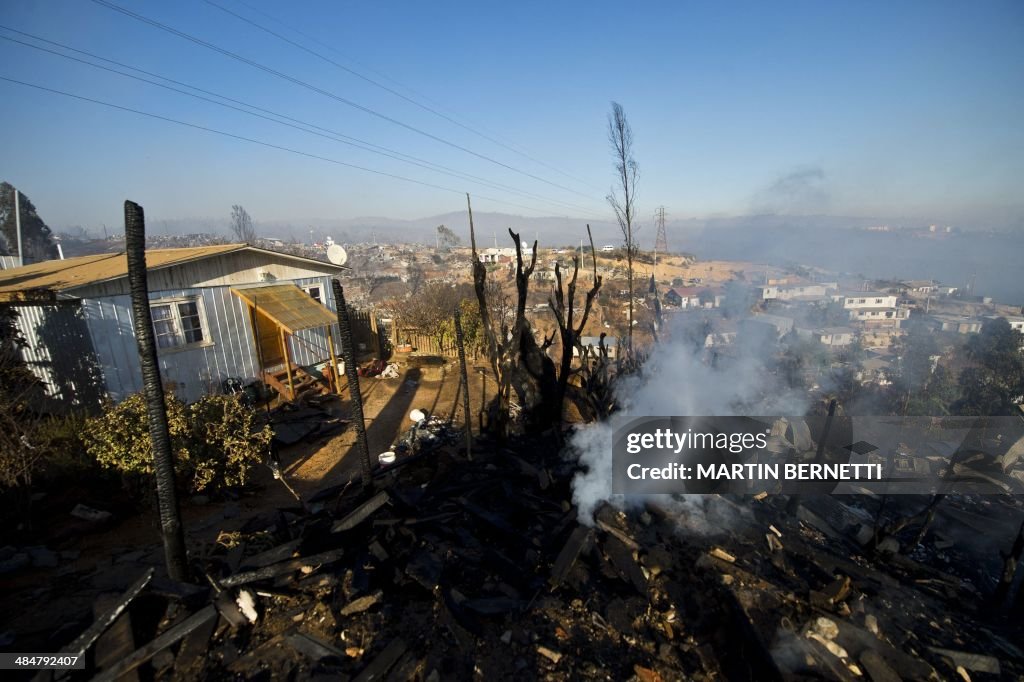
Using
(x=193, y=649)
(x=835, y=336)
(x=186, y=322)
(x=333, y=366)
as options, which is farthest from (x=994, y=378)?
(x=186, y=322)

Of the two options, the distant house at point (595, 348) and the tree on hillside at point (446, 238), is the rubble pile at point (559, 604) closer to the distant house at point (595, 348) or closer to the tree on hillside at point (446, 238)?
the distant house at point (595, 348)

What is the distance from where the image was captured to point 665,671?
3.62 metres

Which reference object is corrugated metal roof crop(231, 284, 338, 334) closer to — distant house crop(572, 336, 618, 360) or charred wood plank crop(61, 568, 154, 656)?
distant house crop(572, 336, 618, 360)

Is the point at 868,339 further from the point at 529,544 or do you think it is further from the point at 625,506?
the point at 529,544

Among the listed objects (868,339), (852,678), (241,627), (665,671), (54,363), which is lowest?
(868,339)

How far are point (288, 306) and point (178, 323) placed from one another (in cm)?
295

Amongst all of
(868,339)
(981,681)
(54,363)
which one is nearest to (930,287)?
(868,339)

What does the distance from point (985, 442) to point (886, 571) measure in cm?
746

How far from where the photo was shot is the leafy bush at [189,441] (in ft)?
22.8

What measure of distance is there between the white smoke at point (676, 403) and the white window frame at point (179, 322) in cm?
1150

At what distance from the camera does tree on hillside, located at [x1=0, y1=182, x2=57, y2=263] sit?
34.9m

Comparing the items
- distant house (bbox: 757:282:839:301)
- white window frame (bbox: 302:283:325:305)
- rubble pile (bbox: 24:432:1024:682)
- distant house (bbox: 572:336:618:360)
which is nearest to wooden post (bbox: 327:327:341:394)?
white window frame (bbox: 302:283:325:305)

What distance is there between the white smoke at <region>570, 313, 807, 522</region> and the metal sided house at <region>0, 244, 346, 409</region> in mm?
9889

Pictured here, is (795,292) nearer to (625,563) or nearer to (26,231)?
(625,563)
